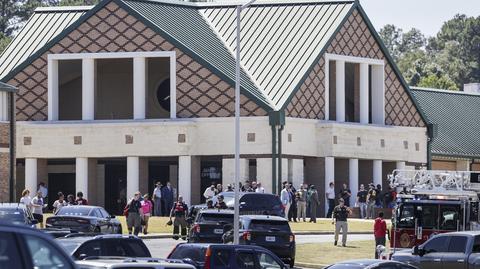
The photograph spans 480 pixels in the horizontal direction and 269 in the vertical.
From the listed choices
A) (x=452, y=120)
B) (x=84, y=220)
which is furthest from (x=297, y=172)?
(x=84, y=220)

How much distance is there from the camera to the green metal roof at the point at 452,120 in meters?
79.4

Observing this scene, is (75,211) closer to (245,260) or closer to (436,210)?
(436,210)

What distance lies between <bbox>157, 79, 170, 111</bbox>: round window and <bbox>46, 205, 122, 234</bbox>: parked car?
27.2 meters

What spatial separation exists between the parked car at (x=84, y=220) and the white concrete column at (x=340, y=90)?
28347 millimetres

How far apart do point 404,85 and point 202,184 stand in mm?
12648

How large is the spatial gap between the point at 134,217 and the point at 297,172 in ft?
69.6

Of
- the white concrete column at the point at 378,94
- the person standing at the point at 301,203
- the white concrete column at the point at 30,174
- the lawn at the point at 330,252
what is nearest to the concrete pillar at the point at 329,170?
the white concrete column at the point at 378,94

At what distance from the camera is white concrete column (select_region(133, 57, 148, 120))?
6712cm

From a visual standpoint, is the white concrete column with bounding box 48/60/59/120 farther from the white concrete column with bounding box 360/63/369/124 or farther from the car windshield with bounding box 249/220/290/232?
the car windshield with bounding box 249/220/290/232

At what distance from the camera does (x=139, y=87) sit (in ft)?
221

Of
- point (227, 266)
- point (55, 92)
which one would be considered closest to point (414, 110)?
point (55, 92)

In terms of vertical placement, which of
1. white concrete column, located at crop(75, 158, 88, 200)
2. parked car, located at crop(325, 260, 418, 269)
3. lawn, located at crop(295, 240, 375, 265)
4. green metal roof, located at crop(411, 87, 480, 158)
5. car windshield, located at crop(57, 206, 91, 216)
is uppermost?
green metal roof, located at crop(411, 87, 480, 158)

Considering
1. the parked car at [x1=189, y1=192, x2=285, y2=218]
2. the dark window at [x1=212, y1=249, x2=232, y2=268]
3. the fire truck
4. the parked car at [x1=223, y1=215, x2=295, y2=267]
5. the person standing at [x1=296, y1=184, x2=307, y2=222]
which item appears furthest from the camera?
the person standing at [x1=296, y1=184, x2=307, y2=222]

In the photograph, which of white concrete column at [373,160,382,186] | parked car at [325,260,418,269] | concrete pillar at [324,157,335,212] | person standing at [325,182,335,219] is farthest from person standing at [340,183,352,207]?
parked car at [325,260,418,269]
